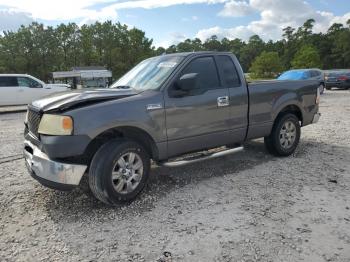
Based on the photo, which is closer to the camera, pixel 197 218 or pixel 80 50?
pixel 197 218

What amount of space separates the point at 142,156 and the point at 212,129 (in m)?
1.30

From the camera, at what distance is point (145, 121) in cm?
459

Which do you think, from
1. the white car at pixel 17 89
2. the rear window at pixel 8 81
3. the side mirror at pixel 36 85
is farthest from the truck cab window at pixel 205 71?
the rear window at pixel 8 81

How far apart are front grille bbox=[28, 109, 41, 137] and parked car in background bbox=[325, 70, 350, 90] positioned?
87.7 ft

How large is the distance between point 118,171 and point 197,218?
1.07 metres

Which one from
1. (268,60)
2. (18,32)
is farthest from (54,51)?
(268,60)

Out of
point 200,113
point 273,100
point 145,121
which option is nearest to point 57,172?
point 145,121

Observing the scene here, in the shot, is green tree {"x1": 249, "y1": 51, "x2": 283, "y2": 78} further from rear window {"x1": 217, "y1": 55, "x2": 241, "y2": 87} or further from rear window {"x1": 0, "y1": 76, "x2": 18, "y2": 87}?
rear window {"x1": 217, "y1": 55, "x2": 241, "y2": 87}

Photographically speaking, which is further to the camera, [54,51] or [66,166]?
[54,51]

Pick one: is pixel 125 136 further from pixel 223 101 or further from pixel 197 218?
pixel 223 101

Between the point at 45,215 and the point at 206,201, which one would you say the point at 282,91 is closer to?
the point at 206,201

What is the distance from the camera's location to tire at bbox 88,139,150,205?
4.19 metres

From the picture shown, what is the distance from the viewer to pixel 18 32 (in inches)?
1969

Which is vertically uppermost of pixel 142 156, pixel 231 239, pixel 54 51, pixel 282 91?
pixel 54 51
